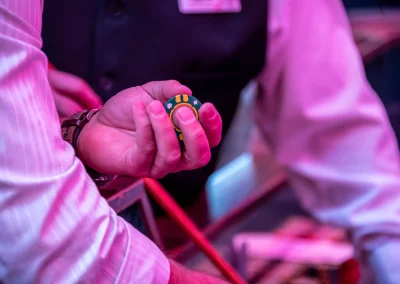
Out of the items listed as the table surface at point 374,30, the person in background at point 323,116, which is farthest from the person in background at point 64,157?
the table surface at point 374,30

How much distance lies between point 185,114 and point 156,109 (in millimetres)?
17

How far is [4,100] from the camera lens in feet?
1.10

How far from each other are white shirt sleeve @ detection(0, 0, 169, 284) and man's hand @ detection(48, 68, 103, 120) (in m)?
0.03

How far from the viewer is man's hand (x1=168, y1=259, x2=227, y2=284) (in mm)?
398

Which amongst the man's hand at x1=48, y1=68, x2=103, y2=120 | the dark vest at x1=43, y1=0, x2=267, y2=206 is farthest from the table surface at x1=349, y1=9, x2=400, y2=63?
the man's hand at x1=48, y1=68, x2=103, y2=120

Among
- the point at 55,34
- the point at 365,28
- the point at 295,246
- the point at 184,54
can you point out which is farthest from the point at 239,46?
the point at 365,28

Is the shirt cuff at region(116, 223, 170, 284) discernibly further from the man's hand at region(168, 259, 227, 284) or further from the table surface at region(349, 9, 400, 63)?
the table surface at region(349, 9, 400, 63)

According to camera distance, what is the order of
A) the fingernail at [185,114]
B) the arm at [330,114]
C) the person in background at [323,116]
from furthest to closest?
the arm at [330,114], the person in background at [323,116], the fingernail at [185,114]

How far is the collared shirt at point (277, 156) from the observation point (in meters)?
0.34

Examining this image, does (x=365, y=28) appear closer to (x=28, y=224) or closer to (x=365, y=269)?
(x=365, y=269)

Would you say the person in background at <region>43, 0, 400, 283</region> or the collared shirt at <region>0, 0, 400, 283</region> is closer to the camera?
the collared shirt at <region>0, 0, 400, 283</region>

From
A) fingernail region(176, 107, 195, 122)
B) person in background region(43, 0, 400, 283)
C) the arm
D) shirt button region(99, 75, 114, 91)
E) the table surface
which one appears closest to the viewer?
fingernail region(176, 107, 195, 122)

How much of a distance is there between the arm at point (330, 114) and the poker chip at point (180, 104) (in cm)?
55

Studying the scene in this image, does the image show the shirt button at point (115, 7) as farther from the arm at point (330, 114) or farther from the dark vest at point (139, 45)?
the arm at point (330, 114)
